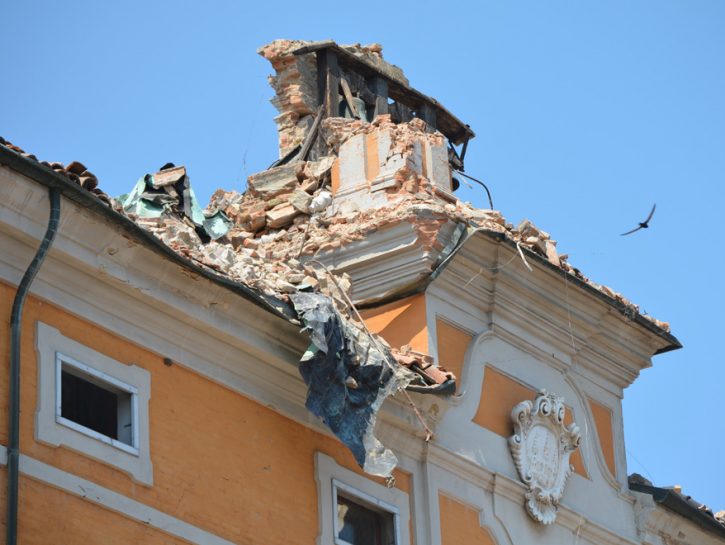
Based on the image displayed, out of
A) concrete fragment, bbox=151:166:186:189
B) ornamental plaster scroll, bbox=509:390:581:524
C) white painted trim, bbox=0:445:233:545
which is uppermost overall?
Result: concrete fragment, bbox=151:166:186:189

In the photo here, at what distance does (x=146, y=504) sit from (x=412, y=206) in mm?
6044

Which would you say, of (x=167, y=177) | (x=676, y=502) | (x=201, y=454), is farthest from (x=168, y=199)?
(x=676, y=502)

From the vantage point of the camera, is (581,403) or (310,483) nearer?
(310,483)

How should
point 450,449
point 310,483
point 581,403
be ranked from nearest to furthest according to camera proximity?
point 310,483 < point 450,449 < point 581,403

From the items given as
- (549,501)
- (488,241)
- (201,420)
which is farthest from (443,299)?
(201,420)

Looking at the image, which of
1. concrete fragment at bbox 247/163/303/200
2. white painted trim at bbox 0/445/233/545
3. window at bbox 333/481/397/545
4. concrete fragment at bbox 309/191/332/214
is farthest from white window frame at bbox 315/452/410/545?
concrete fragment at bbox 247/163/303/200

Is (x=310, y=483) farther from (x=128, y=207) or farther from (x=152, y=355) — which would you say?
(x=128, y=207)

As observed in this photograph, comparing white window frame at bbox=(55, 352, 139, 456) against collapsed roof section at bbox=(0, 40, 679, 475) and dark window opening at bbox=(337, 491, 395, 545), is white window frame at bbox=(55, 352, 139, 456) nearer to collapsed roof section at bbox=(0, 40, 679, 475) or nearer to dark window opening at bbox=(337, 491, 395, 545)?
collapsed roof section at bbox=(0, 40, 679, 475)

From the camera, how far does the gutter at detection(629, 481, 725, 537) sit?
25.5 m

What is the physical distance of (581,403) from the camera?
2506cm

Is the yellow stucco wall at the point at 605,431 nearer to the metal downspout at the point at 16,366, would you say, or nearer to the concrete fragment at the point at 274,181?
the concrete fragment at the point at 274,181

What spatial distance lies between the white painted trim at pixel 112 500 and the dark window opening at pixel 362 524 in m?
1.87

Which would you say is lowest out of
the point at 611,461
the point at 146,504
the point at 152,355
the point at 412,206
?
the point at 146,504

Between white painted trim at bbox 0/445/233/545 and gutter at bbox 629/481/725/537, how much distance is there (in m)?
7.36
